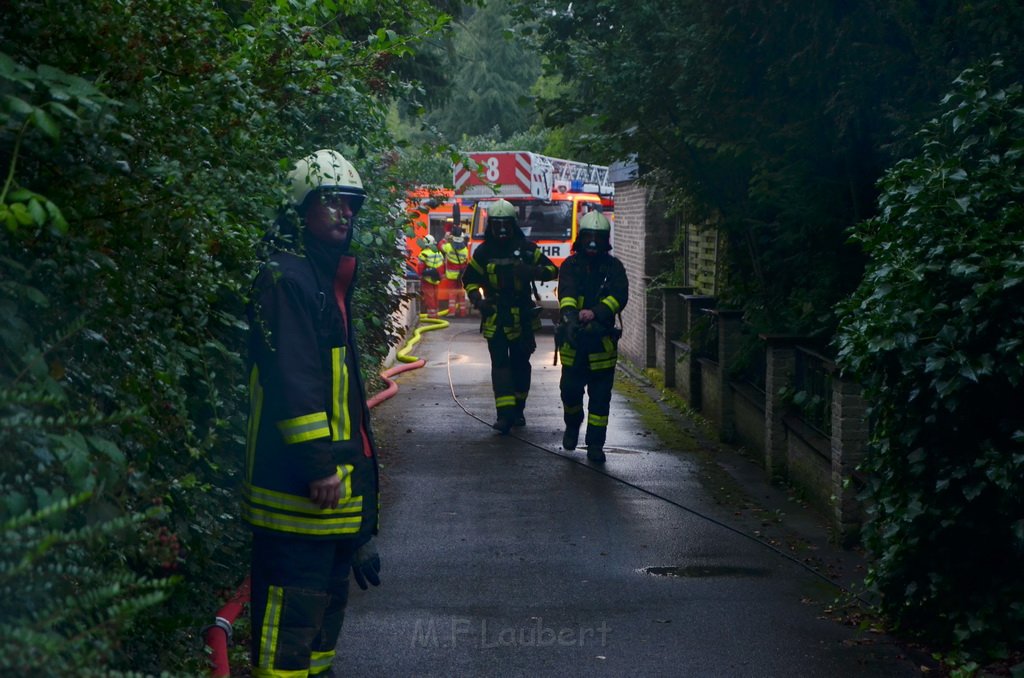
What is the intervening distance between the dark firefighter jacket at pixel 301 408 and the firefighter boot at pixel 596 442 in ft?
20.9

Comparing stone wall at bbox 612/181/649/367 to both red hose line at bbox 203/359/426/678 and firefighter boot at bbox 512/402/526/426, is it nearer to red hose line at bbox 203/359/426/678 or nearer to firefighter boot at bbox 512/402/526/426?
firefighter boot at bbox 512/402/526/426

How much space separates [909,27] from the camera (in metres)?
8.41

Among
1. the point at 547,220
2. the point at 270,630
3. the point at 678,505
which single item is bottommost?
the point at 678,505

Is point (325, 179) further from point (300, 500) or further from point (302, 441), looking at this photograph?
point (300, 500)

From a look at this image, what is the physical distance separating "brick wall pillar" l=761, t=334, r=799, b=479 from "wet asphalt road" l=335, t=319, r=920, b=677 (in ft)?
2.01

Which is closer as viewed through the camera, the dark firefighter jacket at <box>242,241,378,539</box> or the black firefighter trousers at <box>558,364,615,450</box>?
the dark firefighter jacket at <box>242,241,378,539</box>

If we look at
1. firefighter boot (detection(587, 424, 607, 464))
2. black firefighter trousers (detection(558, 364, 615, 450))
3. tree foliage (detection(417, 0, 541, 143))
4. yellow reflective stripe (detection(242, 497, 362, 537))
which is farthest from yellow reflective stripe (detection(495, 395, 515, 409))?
tree foliage (detection(417, 0, 541, 143))

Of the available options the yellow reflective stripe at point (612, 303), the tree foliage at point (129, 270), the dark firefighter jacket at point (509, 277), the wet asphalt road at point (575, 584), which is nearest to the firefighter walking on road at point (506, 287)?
the dark firefighter jacket at point (509, 277)

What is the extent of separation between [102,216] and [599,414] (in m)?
8.07

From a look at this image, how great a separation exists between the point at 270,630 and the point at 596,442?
6740mm

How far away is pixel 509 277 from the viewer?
500 inches

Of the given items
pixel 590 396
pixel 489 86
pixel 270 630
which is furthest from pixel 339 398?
pixel 489 86

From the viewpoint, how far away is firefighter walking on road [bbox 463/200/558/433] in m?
12.8

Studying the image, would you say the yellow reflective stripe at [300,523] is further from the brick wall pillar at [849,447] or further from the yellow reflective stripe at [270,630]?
the brick wall pillar at [849,447]
